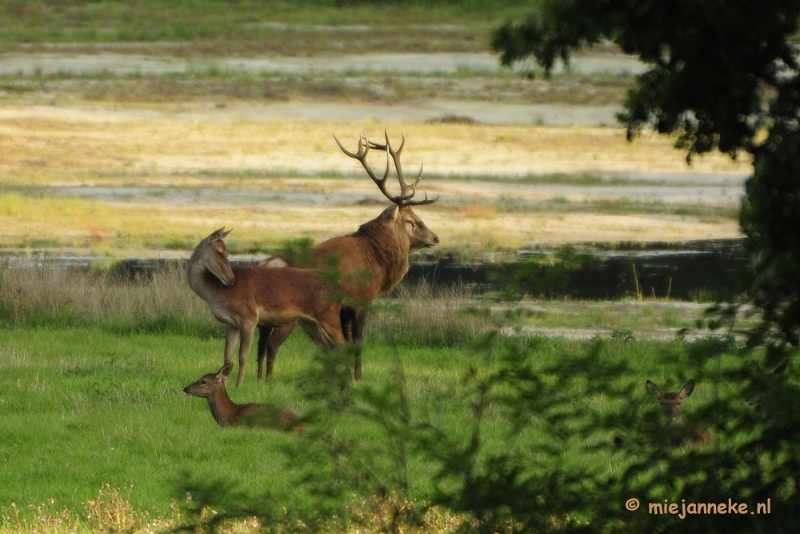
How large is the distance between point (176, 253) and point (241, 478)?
49.9 feet

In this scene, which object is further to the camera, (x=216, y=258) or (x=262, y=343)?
(x=262, y=343)

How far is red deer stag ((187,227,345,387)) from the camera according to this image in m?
11.4

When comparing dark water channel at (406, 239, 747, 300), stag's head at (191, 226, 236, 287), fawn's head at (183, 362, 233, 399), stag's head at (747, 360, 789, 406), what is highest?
stag's head at (747, 360, 789, 406)

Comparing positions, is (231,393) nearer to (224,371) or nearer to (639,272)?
(224,371)

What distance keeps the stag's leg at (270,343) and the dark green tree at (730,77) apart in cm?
787

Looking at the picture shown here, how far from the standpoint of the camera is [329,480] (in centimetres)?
533

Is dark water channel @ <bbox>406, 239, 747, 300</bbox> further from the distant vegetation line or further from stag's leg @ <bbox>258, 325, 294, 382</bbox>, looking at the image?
the distant vegetation line

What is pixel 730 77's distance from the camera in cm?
412

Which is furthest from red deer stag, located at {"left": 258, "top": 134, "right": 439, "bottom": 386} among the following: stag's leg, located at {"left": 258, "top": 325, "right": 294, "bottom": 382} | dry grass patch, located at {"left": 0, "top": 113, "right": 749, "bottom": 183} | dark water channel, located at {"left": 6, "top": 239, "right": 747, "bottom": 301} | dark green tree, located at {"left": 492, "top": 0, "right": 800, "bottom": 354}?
dry grass patch, located at {"left": 0, "top": 113, "right": 749, "bottom": 183}

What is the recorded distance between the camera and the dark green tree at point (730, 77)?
4020 mm

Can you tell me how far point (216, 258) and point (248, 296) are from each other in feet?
1.43

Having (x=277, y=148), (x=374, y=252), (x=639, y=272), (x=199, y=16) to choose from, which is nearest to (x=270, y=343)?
(x=374, y=252)

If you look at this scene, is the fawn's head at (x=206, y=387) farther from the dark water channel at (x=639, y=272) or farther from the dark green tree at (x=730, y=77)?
the dark water channel at (x=639, y=272)

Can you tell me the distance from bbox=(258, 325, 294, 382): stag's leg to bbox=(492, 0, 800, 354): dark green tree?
25.8ft
